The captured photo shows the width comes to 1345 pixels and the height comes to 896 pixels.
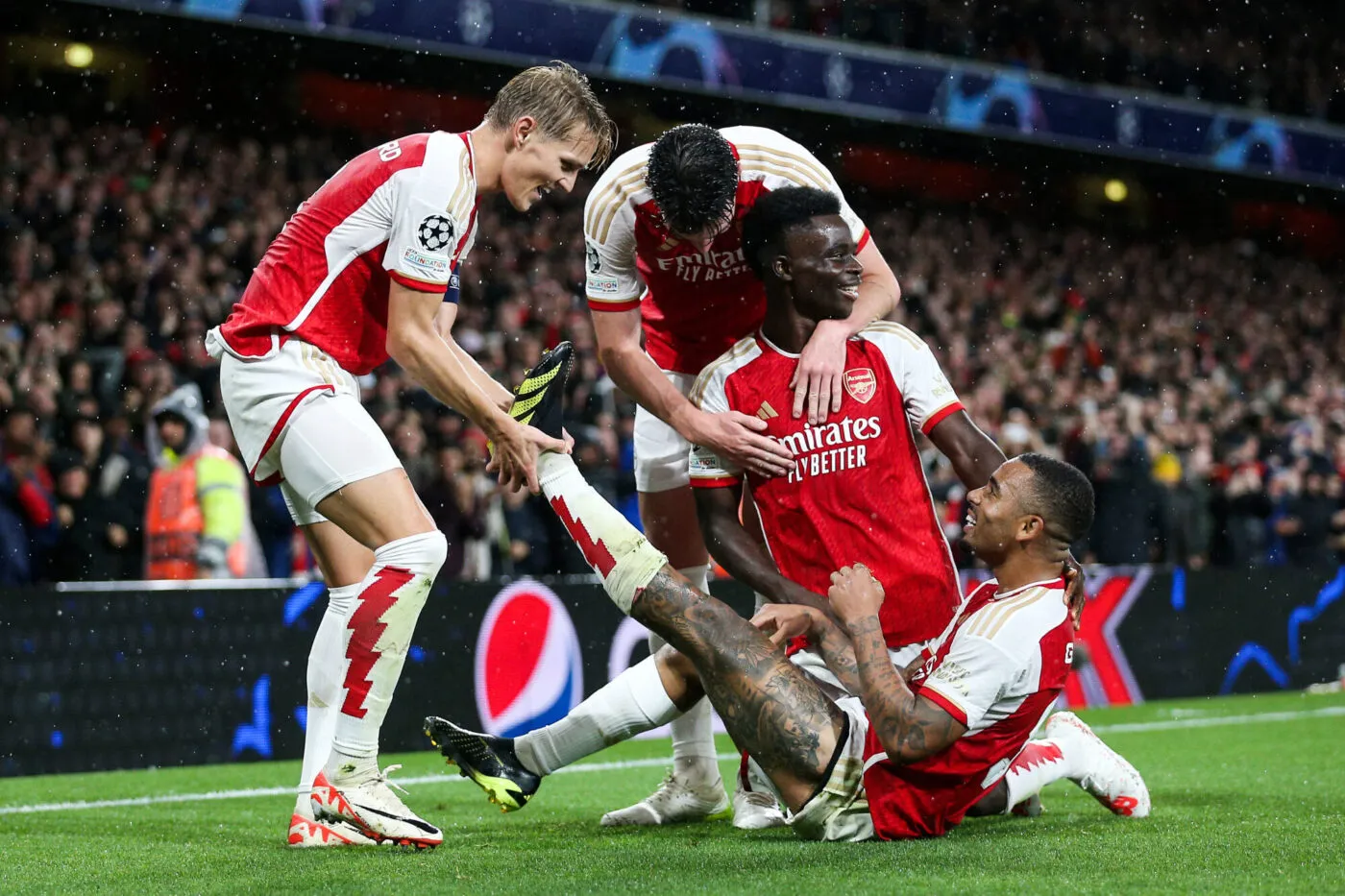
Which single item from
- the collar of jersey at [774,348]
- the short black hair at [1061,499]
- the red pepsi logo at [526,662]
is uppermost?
the collar of jersey at [774,348]

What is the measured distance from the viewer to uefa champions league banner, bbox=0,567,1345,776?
22.1 feet

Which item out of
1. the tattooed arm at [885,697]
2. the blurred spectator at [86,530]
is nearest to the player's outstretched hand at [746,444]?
the tattooed arm at [885,697]

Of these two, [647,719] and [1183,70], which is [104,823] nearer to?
[647,719]

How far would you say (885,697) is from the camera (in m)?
3.72

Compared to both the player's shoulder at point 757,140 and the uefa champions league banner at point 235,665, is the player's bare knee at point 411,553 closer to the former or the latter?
the player's shoulder at point 757,140

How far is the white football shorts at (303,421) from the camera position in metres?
3.97

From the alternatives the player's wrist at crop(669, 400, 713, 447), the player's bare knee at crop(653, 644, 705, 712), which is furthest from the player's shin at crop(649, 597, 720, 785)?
the player's wrist at crop(669, 400, 713, 447)

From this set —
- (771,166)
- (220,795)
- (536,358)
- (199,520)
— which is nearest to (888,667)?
(771,166)

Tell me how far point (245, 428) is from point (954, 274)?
56.4 feet

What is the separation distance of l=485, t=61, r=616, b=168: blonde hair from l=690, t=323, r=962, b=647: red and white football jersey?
0.95m

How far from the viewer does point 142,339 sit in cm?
1056

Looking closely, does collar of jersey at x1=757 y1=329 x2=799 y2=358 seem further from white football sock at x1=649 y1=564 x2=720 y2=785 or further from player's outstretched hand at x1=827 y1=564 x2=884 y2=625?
player's outstretched hand at x1=827 y1=564 x2=884 y2=625

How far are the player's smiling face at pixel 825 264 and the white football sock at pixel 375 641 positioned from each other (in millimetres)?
1321

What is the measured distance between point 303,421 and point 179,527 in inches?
182
